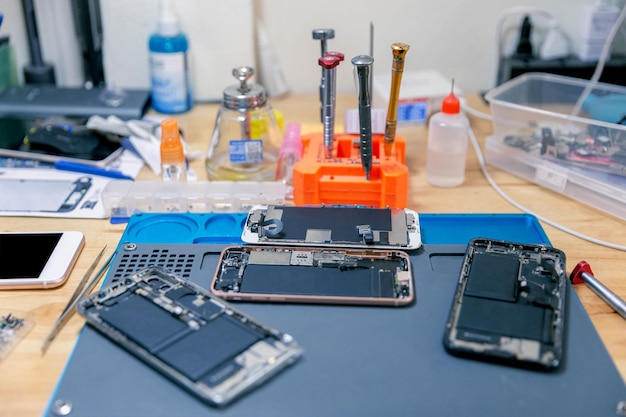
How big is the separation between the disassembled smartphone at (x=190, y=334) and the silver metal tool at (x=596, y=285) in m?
0.32

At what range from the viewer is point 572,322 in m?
0.67

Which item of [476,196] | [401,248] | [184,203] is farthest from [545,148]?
[184,203]

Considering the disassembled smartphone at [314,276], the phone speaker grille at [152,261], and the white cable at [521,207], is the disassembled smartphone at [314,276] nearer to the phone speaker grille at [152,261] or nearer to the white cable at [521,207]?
the phone speaker grille at [152,261]

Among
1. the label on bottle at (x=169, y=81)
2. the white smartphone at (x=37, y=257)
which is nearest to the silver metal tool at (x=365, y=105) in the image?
the white smartphone at (x=37, y=257)

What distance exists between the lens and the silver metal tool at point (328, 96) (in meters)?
0.83

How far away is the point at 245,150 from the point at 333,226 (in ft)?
0.72

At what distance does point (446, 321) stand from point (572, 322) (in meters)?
0.12

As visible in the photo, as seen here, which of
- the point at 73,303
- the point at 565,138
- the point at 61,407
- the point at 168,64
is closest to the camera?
the point at 61,407

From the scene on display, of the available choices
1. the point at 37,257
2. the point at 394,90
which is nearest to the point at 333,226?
the point at 394,90

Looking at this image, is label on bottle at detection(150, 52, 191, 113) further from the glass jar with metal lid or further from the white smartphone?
the white smartphone

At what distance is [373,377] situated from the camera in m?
0.61

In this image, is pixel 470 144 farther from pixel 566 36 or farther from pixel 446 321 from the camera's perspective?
pixel 446 321

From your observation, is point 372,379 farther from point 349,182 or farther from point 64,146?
point 64,146

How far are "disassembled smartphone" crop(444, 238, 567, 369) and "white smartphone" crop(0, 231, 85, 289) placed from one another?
0.42m
